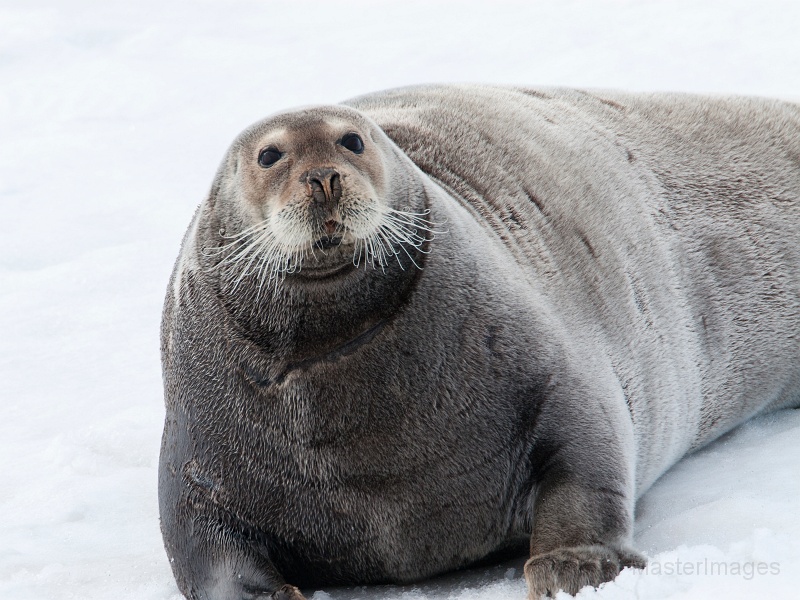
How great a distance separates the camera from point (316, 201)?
3340 millimetres

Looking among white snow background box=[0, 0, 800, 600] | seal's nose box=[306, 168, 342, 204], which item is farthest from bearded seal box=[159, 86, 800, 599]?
white snow background box=[0, 0, 800, 600]

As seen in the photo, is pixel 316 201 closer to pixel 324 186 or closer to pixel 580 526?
pixel 324 186

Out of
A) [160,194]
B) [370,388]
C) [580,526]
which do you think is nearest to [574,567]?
[580,526]

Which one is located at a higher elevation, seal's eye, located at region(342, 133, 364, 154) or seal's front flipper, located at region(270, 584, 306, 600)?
seal's eye, located at region(342, 133, 364, 154)

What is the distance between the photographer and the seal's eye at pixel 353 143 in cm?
356

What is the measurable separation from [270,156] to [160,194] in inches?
212

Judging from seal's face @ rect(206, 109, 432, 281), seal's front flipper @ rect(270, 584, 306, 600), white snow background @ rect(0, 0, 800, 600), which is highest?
seal's face @ rect(206, 109, 432, 281)

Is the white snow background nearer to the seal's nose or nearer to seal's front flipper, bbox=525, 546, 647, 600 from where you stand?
seal's front flipper, bbox=525, 546, 647, 600

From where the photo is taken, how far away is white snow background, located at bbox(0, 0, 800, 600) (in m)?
3.88

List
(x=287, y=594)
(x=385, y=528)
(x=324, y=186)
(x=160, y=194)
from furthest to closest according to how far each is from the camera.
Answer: (x=160, y=194), (x=385, y=528), (x=287, y=594), (x=324, y=186)

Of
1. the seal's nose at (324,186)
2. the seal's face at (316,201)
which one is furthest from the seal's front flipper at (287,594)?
the seal's nose at (324,186)

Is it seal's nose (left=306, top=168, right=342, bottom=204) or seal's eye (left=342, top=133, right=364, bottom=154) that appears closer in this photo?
seal's nose (left=306, top=168, right=342, bottom=204)

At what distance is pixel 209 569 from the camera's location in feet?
12.1

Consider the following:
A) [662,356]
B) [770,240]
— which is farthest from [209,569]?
[770,240]
